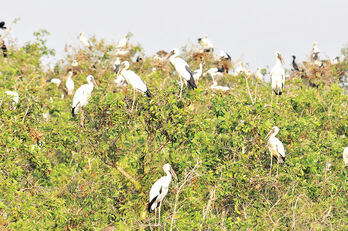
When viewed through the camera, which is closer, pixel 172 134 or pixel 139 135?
pixel 172 134

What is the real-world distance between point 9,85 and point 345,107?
320 inches

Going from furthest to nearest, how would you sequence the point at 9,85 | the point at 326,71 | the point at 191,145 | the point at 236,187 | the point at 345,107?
the point at 326,71 → the point at 9,85 → the point at 345,107 → the point at 191,145 → the point at 236,187

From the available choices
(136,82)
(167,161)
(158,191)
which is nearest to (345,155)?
(167,161)

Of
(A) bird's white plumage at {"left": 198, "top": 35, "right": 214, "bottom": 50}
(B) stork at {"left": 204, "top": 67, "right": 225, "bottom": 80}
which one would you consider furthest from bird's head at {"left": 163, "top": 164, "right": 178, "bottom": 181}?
(A) bird's white plumage at {"left": 198, "top": 35, "right": 214, "bottom": 50}

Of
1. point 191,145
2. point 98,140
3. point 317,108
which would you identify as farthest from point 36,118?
point 317,108

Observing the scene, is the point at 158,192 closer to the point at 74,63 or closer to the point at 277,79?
the point at 277,79

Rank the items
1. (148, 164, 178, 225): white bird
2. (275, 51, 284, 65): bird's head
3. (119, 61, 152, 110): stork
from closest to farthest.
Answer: (148, 164, 178, 225): white bird
(119, 61, 152, 110): stork
(275, 51, 284, 65): bird's head

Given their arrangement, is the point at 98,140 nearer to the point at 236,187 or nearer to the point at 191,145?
the point at 191,145

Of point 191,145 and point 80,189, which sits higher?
point 191,145

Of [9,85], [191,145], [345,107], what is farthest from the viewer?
[9,85]

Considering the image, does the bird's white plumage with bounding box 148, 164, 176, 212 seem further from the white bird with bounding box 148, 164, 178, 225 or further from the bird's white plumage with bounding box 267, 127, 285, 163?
the bird's white plumage with bounding box 267, 127, 285, 163

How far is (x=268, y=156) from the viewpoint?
8.91m

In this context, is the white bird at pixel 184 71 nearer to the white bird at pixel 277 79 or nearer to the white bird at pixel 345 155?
the white bird at pixel 277 79

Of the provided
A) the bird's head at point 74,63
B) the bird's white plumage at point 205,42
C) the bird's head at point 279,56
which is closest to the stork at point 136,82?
the bird's head at point 279,56
